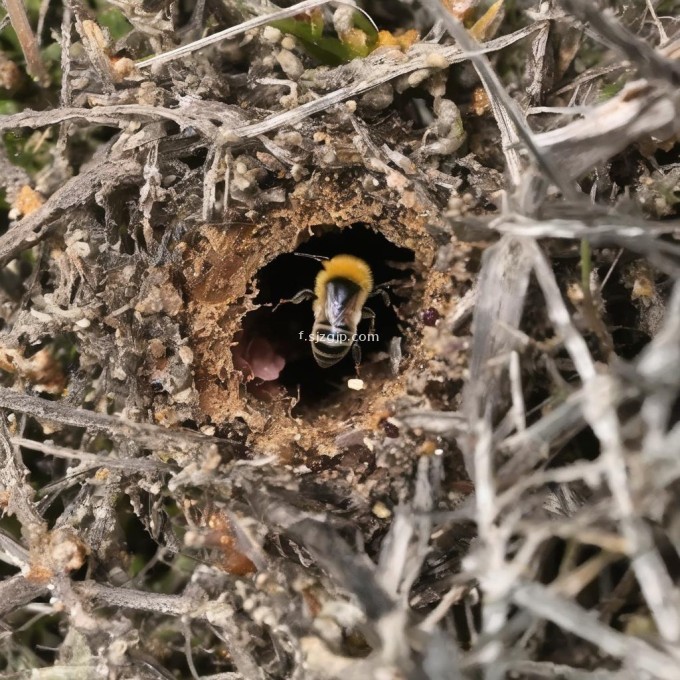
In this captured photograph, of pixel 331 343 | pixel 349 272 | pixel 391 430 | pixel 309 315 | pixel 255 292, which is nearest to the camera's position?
pixel 391 430

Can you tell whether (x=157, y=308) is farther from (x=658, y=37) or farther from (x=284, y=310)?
(x=658, y=37)

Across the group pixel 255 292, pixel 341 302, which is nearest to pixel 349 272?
pixel 341 302

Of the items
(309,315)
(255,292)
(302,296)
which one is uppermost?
(255,292)

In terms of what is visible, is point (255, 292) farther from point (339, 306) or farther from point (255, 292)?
point (339, 306)

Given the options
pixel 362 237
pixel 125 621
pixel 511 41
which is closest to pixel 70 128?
pixel 362 237

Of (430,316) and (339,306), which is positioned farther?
(339,306)

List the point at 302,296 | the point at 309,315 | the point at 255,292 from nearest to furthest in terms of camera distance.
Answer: the point at 255,292 → the point at 302,296 → the point at 309,315

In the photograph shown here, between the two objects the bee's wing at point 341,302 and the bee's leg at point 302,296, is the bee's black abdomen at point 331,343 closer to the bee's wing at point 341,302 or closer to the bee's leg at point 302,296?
the bee's wing at point 341,302
